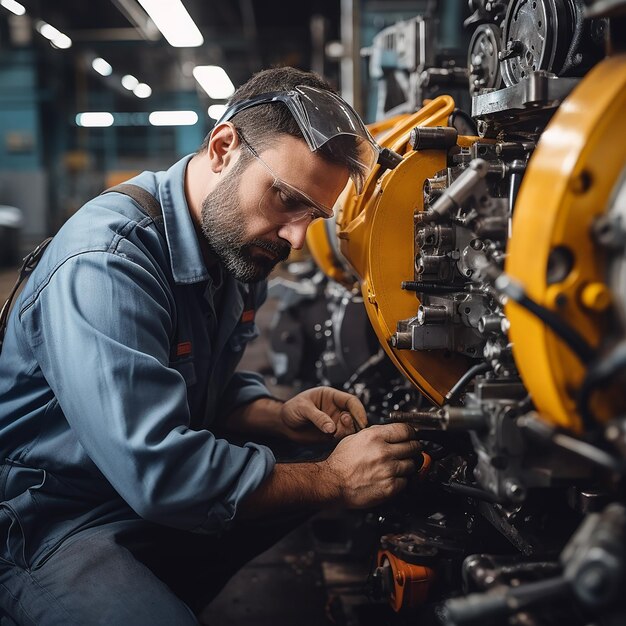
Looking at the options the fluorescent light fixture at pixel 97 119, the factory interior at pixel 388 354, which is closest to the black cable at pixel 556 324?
the factory interior at pixel 388 354

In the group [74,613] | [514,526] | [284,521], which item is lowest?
[284,521]

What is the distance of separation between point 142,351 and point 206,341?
1.14ft

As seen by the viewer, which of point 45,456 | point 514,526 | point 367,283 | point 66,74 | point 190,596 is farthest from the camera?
point 66,74

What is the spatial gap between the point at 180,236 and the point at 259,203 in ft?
Result: 0.63

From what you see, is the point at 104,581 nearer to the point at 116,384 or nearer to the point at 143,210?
the point at 116,384

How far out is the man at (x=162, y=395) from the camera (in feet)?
Result: 3.89

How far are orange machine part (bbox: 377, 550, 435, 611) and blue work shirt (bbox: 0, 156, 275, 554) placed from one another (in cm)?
36

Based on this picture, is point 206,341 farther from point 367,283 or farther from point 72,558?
point 72,558

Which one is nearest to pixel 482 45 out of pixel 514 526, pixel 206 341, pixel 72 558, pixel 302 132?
pixel 302 132

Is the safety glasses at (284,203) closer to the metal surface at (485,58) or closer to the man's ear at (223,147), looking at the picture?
the man's ear at (223,147)

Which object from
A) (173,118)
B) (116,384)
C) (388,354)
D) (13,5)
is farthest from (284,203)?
(173,118)

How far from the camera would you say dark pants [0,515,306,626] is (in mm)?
1196

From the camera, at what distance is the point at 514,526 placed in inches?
47.2

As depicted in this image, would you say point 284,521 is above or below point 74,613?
below
